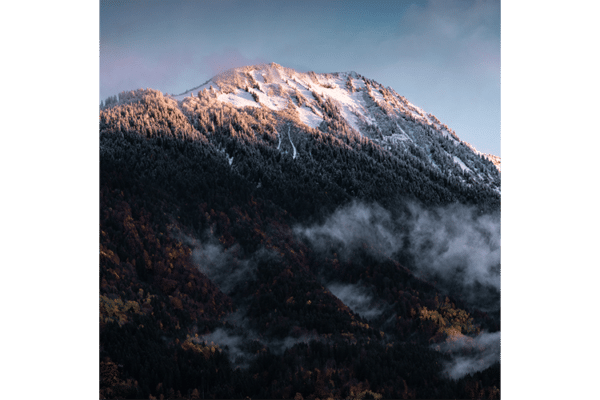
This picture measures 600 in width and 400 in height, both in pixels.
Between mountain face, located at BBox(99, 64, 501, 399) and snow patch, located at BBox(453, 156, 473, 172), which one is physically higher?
snow patch, located at BBox(453, 156, 473, 172)

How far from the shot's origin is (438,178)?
50.4 metres

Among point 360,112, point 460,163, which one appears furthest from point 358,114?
point 460,163

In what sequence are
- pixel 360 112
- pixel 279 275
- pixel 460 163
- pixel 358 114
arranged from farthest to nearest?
pixel 360 112
pixel 358 114
pixel 460 163
pixel 279 275

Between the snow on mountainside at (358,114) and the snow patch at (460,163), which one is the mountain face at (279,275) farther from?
the snow on mountainside at (358,114)

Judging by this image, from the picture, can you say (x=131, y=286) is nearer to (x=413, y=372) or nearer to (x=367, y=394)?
(x=367, y=394)

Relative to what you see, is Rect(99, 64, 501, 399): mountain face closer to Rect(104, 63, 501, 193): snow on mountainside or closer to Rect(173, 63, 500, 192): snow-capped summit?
Rect(104, 63, 501, 193): snow on mountainside

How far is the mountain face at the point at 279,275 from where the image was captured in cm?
1686

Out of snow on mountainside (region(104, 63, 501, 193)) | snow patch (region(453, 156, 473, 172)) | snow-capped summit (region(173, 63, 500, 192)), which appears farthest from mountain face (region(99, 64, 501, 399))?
snow-capped summit (region(173, 63, 500, 192))

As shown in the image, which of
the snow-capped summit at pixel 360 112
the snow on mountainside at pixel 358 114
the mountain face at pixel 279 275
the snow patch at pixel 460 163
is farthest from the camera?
the snow-capped summit at pixel 360 112

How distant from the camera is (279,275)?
24.5 metres

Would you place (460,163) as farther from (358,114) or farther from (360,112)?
(360,112)

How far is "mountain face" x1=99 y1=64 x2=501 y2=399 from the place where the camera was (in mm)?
16859

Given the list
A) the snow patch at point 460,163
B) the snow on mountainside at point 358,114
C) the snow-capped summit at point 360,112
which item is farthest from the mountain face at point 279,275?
the snow-capped summit at point 360,112

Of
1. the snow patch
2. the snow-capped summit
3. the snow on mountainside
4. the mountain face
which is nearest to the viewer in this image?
the mountain face
